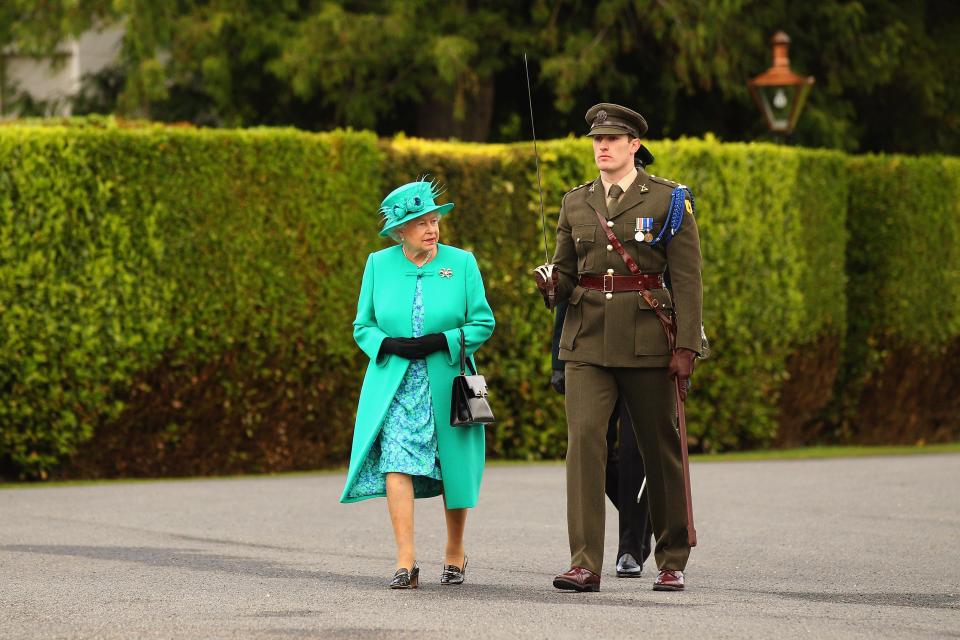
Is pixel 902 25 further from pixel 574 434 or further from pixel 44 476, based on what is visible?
pixel 574 434

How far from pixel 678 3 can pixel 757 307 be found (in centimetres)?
436

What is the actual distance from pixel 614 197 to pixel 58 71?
16.9m

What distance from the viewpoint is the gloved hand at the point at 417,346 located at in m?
8.35

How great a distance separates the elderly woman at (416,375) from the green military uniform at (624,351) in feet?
1.65

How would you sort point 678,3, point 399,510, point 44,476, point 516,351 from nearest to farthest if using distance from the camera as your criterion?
point 399,510
point 44,476
point 516,351
point 678,3

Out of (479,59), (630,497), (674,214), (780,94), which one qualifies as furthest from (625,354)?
(479,59)

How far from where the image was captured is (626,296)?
26.9 ft

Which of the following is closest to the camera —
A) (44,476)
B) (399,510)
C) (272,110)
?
(399,510)

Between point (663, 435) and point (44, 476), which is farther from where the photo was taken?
point (44, 476)

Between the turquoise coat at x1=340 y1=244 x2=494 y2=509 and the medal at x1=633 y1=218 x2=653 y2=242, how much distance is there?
786mm

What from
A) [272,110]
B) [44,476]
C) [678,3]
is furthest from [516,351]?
[272,110]

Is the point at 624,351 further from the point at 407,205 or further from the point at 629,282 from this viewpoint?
the point at 407,205

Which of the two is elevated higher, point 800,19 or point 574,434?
point 800,19

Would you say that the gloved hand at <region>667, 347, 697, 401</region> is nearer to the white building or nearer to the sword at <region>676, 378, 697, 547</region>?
the sword at <region>676, 378, 697, 547</region>
